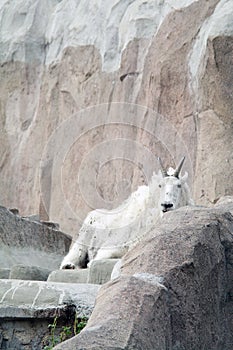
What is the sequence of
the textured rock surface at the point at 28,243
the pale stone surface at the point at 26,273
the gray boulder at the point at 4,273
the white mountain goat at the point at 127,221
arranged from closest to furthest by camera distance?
1. the pale stone surface at the point at 26,273
2. the gray boulder at the point at 4,273
3. the textured rock surface at the point at 28,243
4. the white mountain goat at the point at 127,221

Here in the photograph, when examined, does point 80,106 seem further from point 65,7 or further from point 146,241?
point 146,241

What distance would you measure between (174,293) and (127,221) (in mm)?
4813

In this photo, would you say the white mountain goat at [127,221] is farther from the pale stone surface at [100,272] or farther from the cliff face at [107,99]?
the pale stone surface at [100,272]

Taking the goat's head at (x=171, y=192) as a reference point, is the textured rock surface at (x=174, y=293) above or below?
below

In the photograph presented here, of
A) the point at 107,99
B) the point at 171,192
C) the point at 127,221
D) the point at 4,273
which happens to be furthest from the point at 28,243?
the point at 107,99

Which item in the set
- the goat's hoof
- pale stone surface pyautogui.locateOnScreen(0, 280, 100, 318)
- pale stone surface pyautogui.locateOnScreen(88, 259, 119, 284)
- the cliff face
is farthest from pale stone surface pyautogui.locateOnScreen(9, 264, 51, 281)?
the cliff face

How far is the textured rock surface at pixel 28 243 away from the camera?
802 centimetres

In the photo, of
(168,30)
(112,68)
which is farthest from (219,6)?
(112,68)

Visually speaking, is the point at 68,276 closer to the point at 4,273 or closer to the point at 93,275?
the point at 93,275

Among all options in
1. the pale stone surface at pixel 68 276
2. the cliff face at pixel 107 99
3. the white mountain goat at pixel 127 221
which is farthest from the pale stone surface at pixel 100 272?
the cliff face at pixel 107 99

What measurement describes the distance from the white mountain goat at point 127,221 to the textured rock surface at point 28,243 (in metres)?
0.25

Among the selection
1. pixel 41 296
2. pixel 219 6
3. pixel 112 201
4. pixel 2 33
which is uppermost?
pixel 2 33

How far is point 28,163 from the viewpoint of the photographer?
47.7 ft

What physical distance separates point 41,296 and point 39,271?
4.56 ft
